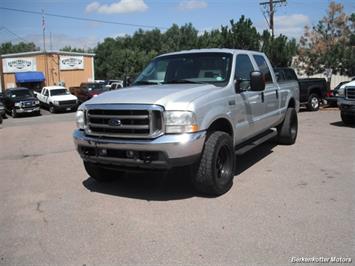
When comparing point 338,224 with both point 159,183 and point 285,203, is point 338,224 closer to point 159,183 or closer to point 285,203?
point 285,203

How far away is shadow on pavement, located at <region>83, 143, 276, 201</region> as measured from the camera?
566 cm

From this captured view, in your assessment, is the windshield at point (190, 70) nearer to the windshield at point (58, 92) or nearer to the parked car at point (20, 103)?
the parked car at point (20, 103)

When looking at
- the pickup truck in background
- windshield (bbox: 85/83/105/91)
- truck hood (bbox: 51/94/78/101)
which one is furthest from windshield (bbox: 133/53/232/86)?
windshield (bbox: 85/83/105/91)

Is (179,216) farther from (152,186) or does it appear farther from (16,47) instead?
(16,47)

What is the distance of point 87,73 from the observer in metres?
48.0

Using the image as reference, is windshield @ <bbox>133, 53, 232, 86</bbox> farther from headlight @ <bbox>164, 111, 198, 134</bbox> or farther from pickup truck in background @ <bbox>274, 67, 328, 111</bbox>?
pickup truck in background @ <bbox>274, 67, 328, 111</bbox>

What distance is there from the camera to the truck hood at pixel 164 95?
16.3 ft

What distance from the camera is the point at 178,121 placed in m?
4.90

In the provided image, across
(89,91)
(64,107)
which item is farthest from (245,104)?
(89,91)

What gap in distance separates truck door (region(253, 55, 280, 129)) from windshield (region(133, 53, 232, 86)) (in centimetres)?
134

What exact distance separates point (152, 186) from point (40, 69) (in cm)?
4246

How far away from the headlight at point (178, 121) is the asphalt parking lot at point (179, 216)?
103cm

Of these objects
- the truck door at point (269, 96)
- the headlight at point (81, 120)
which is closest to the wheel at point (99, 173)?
the headlight at point (81, 120)

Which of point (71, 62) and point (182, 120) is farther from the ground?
point (71, 62)
